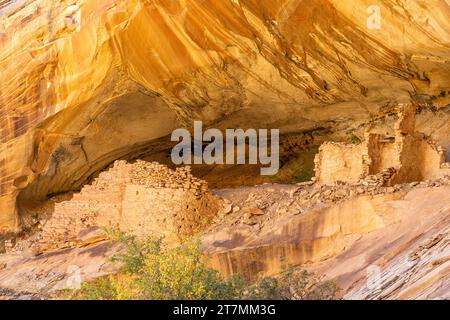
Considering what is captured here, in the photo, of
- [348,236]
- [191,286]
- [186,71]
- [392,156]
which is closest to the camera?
[191,286]

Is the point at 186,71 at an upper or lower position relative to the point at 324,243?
upper

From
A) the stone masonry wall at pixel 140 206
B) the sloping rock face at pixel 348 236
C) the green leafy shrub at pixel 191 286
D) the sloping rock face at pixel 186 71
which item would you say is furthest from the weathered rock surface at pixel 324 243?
the sloping rock face at pixel 186 71

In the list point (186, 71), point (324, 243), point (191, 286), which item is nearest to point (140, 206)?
point (186, 71)

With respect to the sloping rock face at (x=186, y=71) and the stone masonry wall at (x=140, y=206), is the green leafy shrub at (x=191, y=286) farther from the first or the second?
the sloping rock face at (x=186, y=71)

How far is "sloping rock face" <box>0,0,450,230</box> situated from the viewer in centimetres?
1485

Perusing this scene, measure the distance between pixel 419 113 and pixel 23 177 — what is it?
7.58 metres

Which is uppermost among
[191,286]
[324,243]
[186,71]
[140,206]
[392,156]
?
[186,71]

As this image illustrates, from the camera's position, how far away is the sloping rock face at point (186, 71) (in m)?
14.9

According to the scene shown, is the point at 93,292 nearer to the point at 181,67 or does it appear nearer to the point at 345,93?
the point at 181,67

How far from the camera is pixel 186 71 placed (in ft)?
54.0

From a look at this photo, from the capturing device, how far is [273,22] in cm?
1498

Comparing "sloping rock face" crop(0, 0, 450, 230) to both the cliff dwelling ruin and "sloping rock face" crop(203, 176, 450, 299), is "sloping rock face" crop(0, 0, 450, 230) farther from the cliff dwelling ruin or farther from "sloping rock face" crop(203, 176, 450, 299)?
"sloping rock face" crop(203, 176, 450, 299)

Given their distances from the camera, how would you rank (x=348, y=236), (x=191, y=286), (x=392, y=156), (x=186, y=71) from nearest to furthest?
(x=191, y=286), (x=348, y=236), (x=392, y=156), (x=186, y=71)

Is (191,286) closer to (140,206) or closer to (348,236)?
(348,236)
